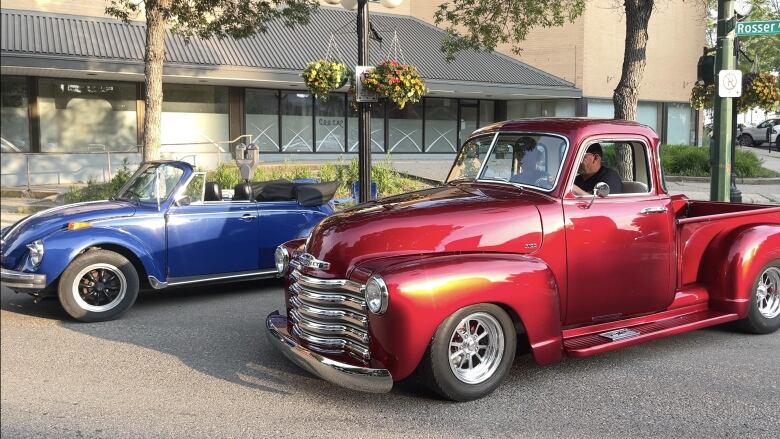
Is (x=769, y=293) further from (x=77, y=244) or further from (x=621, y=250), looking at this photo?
(x=77, y=244)

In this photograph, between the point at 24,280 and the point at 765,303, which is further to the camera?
the point at 765,303

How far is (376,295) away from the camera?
4324mm

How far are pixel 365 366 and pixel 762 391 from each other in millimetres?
2871

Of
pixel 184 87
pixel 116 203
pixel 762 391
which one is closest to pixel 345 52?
pixel 184 87

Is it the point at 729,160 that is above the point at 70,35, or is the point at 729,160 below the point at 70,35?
below

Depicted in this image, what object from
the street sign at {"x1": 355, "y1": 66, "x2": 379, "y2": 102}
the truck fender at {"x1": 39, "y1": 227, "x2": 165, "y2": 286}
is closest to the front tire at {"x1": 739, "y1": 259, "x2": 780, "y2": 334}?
the street sign at {"x1": 355, "y1": 66, "x2": 379, "y2": 102}

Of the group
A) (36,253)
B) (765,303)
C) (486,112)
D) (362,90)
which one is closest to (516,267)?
(765,303)

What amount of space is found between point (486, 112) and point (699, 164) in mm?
10952

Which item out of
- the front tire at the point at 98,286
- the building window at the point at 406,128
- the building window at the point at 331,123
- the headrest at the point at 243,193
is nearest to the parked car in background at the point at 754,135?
the building window at the point at 406,128

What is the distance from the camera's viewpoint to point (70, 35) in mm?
20234

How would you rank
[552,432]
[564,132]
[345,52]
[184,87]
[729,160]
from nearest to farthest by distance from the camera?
[552,432], [564,132], [729,160], [184,87], [345,52]

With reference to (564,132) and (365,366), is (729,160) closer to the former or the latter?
(564,132)

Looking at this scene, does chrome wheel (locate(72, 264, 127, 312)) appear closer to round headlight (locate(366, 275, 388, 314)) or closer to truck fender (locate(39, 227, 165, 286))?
truck fender (locate(39, 227, 165, 286))

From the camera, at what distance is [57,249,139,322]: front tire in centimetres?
655
